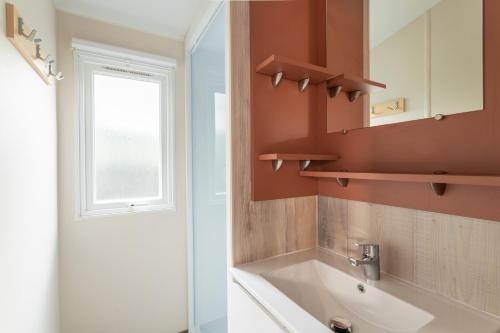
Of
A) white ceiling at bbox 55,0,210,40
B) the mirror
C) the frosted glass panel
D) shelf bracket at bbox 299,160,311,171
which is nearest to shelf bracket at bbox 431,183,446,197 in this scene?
the mirror

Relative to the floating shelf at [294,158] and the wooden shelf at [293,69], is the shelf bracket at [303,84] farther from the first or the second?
the floating shelf at [294,158]

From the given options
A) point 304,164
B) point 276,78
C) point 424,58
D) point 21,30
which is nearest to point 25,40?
point 21,30

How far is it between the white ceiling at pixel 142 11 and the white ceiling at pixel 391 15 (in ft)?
3.24

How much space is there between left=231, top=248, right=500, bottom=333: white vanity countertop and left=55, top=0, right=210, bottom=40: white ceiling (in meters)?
1.55

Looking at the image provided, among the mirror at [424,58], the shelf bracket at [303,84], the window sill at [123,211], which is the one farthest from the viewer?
the window sill at [123,211]

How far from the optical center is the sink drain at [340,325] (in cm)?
75

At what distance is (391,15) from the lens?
93cm

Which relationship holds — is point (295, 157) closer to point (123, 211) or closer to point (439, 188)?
point (439, 188)

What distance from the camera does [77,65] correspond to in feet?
4.95

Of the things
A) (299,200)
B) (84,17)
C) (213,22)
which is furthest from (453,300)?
(84,17)

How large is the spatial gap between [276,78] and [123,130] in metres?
1.23

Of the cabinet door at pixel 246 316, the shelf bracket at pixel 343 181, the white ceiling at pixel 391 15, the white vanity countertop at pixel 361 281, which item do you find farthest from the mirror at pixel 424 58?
the cabinet door at pixel 246 316

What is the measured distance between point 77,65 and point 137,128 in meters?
0.52

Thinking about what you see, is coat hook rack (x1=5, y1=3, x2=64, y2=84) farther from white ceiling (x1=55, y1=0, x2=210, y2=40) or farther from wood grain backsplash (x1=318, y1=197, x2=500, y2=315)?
wood grain backsplash (x1=318, y1=197, x2=500, y2=315)
